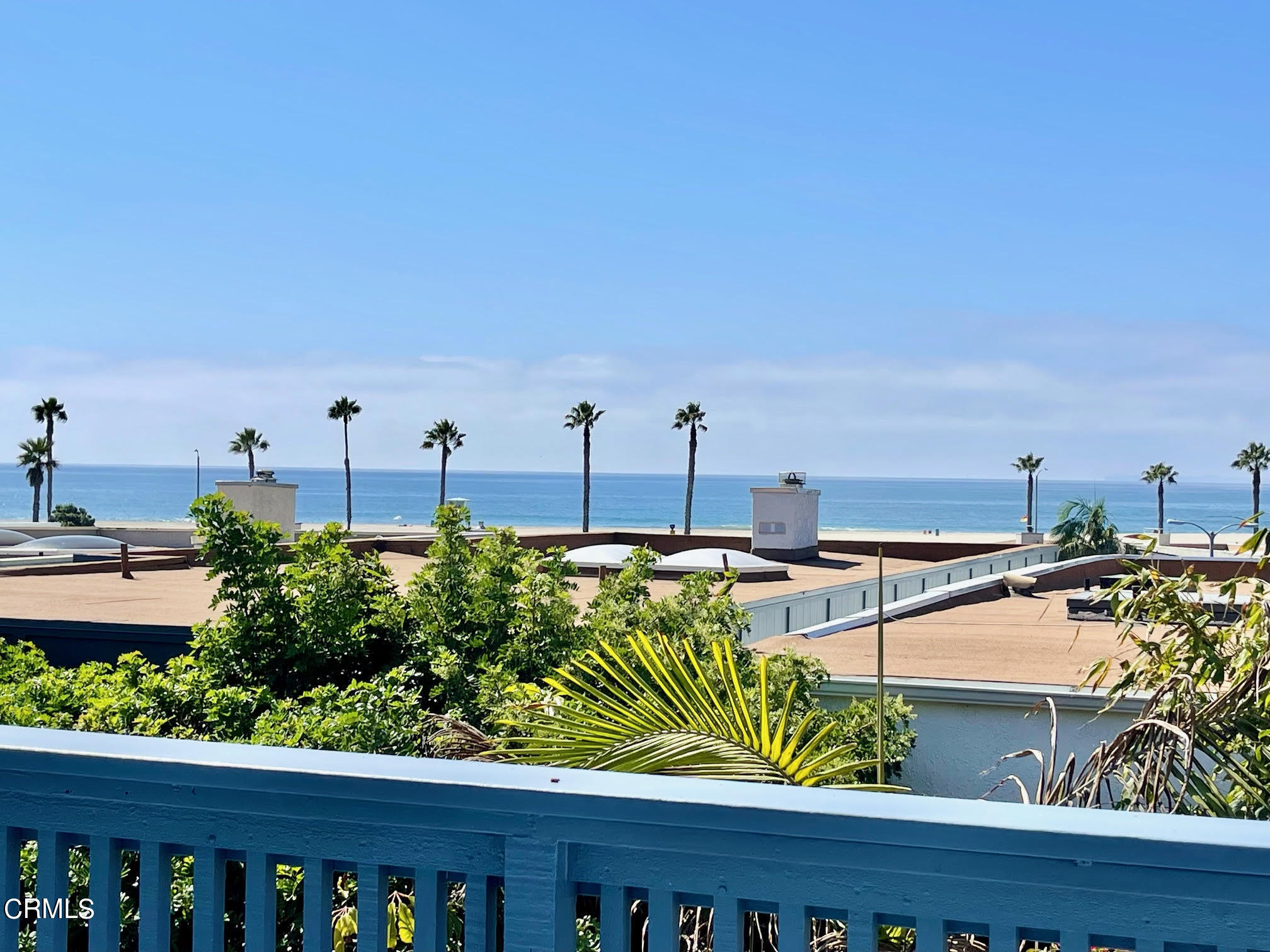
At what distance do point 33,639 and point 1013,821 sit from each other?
431 inches

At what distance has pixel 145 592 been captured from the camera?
16203 mm

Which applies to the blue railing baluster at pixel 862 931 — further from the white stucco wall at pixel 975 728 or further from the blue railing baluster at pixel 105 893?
the white stucco wall at pixel 975 728

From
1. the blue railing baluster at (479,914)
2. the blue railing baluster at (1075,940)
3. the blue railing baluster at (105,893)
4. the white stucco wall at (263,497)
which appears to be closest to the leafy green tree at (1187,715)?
the blue railing baluster at (1075,940)

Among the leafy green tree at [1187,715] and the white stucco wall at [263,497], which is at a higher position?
the white stucco wall at [263,497]

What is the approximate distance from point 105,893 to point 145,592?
15.5m

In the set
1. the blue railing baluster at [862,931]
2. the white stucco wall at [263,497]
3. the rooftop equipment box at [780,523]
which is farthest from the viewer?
the rooftop equipment box at [780,523]

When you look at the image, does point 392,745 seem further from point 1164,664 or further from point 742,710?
point 1164,664

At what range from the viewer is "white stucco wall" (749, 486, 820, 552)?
29.1 m

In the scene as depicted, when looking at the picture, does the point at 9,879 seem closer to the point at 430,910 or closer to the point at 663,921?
the point at 430,910

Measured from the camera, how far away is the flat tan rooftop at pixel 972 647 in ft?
29.6

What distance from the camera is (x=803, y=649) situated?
995cm

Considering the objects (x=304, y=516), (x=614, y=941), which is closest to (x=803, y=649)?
(x=614, y=941)

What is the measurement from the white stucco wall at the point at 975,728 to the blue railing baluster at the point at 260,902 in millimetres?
6310
